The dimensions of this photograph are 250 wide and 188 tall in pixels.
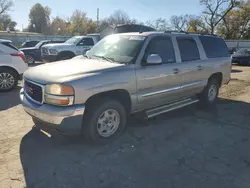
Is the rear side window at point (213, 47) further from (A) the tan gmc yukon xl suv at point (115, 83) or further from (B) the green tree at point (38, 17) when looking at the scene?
(B) the green tree at point (38, 17)

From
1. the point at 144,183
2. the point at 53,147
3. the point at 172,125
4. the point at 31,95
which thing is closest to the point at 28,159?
the point at 53,147

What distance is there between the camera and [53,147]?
4121mm

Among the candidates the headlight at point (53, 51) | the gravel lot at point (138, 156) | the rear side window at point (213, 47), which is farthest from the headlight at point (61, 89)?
the headlight at point (53, 51)

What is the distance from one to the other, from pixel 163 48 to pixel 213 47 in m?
2.22

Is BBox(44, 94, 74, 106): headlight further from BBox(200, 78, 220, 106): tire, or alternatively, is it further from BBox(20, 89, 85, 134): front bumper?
A: BBox(200, 78, 220, 106): tire

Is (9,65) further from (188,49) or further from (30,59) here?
(30,59)

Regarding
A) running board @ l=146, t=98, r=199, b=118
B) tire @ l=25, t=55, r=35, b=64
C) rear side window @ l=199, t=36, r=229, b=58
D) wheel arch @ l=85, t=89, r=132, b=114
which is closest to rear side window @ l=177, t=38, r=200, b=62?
rear side window @ l=199, t=36, r=229, b=58

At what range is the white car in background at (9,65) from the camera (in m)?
7.87

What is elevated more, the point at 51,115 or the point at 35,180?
the point at 51,115

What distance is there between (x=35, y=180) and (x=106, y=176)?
934mm

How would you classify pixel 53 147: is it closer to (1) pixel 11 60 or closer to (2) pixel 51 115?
(2) pixel 51 115

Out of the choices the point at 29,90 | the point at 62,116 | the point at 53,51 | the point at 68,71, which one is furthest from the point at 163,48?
the point at 53,51

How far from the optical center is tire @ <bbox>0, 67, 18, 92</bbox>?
313 inches

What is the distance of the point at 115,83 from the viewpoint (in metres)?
4.09
